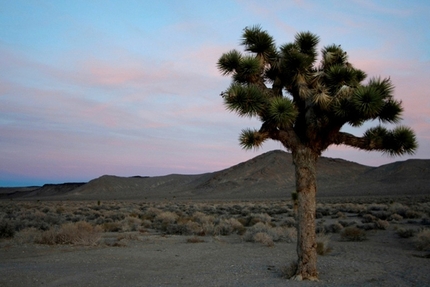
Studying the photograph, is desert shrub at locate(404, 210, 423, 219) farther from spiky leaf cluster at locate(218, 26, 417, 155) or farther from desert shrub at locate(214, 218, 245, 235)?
spiky leaf cluster at locate(218, 26, 417, 155)

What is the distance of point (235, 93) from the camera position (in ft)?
35.1

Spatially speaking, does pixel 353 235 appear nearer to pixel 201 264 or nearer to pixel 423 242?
pixel 423 242

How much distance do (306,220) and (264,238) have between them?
743 cm

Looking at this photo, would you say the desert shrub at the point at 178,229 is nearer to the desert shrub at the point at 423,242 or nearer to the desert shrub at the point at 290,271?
the desert shrub at the point at 423,242

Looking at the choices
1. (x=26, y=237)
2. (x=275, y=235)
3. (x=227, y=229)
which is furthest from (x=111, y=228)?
(x=275, y=235)

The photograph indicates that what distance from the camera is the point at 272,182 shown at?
10175 cm

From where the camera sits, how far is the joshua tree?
1048 centimetres

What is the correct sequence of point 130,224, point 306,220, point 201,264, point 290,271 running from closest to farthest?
point 306,220, point 290,271, point 201,264, point 130,224

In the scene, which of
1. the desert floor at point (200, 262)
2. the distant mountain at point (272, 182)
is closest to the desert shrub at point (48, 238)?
the desert floor at point (200, 262)

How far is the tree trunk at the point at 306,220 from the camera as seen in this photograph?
10742 mm

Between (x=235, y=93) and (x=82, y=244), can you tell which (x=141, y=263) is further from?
(x=235, y=93)

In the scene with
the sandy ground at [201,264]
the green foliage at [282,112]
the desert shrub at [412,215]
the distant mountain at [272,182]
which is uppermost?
the distant mountain at [272,182]

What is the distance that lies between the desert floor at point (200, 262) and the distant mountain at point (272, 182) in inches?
2387

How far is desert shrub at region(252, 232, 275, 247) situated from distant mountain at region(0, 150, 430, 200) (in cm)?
5989
